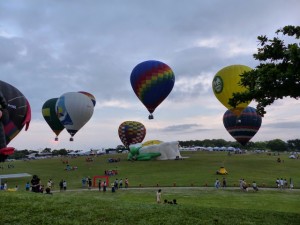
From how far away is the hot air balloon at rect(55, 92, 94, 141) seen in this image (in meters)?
62.0

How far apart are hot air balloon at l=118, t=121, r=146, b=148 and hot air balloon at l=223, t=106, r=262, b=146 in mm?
30628

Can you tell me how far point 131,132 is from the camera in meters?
95.1

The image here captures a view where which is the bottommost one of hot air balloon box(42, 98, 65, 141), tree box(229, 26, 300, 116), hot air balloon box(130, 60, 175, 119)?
tree box(229, 26, 300, 116)

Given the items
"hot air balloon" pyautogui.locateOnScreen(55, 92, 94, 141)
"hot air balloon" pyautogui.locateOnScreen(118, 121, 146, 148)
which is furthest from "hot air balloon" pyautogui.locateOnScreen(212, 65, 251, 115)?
"hot air balloon" pyautogui.locateOnScreen(118, 121, 146, 148)

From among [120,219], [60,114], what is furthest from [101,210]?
[60,114]

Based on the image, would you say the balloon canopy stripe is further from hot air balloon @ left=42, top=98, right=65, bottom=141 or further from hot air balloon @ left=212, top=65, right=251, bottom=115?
hot air balloon @ left=42, top=98, right=65, bottom=141

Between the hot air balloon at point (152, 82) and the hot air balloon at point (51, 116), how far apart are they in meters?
20.1

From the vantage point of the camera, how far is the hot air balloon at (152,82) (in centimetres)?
5872

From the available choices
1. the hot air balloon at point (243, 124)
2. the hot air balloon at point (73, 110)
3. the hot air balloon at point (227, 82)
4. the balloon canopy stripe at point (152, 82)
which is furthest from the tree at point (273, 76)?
the hot air balloon at point (243, 124)

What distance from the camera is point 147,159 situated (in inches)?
3081

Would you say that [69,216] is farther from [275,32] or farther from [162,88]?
[162,88]

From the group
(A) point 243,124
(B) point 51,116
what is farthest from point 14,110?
(A) point 243,124

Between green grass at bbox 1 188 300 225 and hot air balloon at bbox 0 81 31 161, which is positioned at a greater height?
hot air balloon at bbox 0 81 31 161

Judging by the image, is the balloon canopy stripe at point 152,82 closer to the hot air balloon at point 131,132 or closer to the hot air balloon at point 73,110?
the hot air balloon at point 73,110
